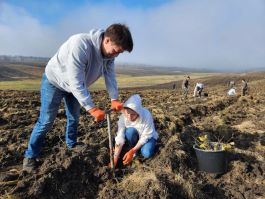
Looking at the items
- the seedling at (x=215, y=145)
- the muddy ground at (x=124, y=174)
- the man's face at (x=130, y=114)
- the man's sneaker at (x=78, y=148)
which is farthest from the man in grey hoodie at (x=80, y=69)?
the seedling at (x=215, y=145)

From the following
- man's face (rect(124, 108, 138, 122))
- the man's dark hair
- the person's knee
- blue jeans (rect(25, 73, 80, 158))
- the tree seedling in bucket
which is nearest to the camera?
the man's dark hair

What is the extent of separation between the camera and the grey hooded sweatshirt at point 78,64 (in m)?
2.08

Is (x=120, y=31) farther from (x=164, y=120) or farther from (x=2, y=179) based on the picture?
(x=164, y=120)

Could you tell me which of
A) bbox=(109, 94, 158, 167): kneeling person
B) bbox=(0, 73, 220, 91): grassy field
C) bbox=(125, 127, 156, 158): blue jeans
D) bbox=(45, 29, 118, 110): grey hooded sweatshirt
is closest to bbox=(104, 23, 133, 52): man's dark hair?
bbox=(45, 29, 118, 110): grey hooded sweatshirt

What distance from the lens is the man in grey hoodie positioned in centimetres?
205

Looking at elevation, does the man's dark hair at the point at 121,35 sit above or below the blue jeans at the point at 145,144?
above

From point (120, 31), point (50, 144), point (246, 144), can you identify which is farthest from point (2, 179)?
point (246, 144)

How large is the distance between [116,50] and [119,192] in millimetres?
1782

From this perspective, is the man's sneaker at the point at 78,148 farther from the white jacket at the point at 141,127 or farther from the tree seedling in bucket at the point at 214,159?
the tree seedling in bucket at the point at 214,159

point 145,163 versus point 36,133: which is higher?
point 36,133

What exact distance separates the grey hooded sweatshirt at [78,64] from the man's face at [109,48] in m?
0.06

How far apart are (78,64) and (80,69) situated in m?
0.07

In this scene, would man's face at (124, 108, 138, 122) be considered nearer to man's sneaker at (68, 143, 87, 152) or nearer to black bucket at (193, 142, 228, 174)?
man's sneaker at (68, 143, 87, 152)

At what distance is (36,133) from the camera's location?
2477mm
